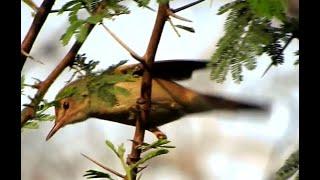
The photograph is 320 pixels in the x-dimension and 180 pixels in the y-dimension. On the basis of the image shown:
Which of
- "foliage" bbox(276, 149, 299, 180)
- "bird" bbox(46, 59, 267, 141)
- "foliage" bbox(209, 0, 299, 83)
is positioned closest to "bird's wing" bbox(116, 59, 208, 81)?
"bird" bbox(46, 59, 267, 141)

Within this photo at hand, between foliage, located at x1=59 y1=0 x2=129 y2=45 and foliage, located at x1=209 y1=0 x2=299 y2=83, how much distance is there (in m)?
0.12

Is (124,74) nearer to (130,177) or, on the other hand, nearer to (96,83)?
(96,83)

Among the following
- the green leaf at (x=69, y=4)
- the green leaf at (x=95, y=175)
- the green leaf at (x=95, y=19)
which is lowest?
the green leaf at (x=95, y=175)

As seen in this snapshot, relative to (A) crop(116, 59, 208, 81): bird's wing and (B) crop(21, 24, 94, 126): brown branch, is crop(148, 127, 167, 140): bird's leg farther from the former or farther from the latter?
(B) crop(21, 24, 94, 126): brown branch

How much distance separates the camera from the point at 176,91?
98 cm

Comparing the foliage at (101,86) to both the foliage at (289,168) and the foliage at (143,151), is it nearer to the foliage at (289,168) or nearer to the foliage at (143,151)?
the foliage at (143,151)

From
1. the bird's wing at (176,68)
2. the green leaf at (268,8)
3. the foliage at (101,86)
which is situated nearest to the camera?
the green leaf at (268,8)

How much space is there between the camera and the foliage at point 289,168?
0.60 metres

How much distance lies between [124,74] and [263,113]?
0.65ft

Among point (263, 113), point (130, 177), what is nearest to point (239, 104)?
point (263, 113)

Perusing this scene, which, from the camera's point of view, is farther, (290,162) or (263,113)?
(263,113)

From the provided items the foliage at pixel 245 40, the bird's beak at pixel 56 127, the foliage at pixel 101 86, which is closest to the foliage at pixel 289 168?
the foliage at pixel 245 40

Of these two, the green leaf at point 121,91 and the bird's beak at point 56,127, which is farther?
the bird's beak at point 56,127

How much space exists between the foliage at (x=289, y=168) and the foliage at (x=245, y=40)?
11cm
